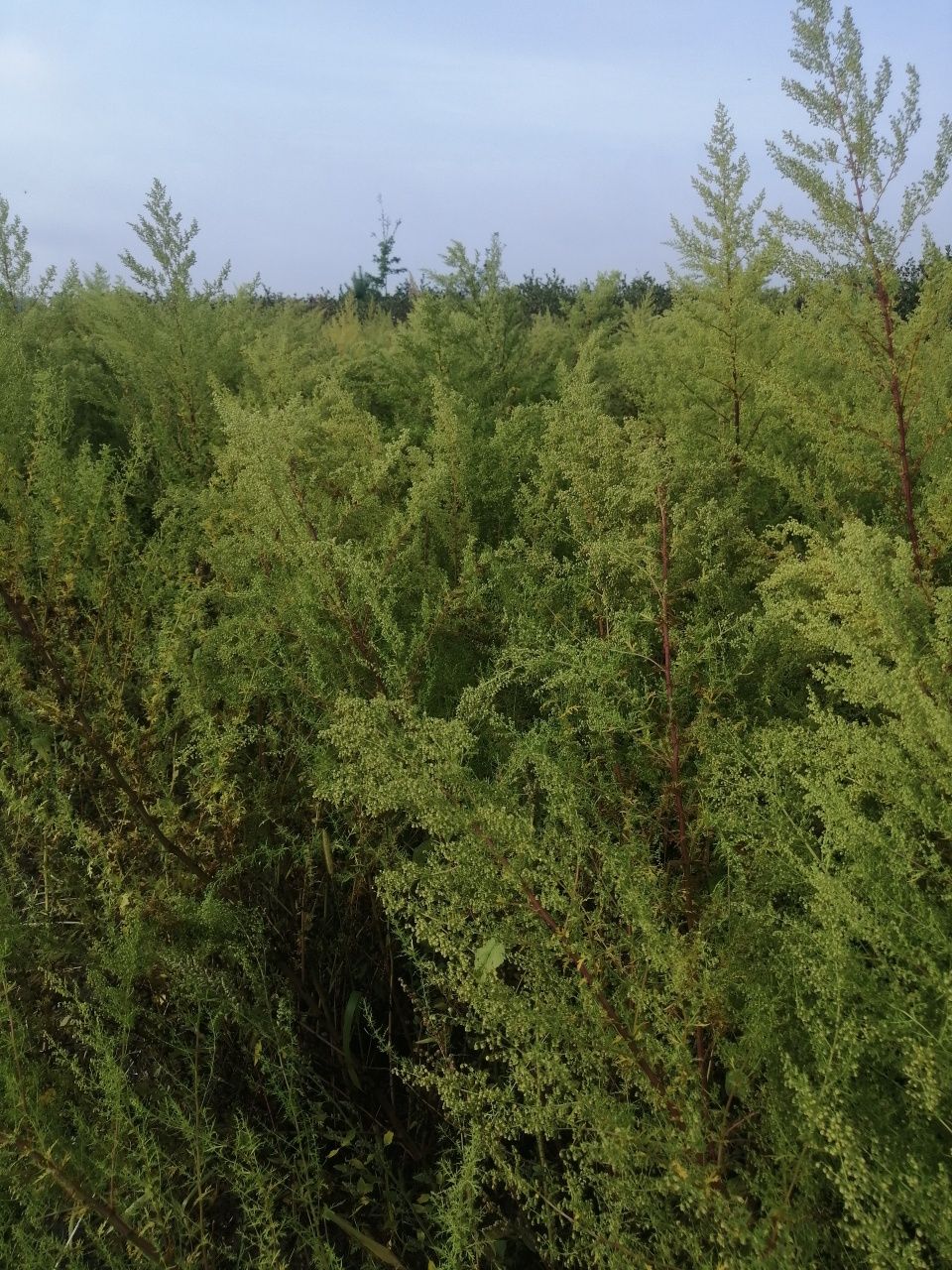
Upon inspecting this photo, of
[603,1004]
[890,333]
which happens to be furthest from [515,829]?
[890,333]

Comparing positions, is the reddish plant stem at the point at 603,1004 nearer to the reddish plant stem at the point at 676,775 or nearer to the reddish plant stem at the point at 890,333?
the reddish plant stem at the point at 676,775

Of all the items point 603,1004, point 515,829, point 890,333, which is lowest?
point 603,1004

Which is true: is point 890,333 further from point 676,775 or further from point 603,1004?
point 603,1004

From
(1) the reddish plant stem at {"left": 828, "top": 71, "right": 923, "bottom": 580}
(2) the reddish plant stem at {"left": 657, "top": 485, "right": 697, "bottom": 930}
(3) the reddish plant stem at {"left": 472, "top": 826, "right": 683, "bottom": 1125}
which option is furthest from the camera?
(1) the reddish plant stem at {"left": 828, "top": 71, "right": 923, "bottom": 580}

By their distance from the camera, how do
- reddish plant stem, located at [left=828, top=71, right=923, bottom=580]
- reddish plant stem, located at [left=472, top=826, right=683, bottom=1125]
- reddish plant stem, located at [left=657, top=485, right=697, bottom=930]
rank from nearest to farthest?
reddish plant stem, located at [left=472, top=826, right=683, bottom=1125] → reddish plant stem, located at [left=657, top=485, right=697, bottom=930] → reddish plant stem, located at [left=828, top=71, right=923, bottom=580]

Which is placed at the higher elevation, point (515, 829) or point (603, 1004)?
point (515, 829)

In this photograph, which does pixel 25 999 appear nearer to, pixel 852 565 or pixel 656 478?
pixel 656 478

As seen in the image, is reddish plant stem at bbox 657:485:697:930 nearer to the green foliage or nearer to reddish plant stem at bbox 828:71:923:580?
the green foliage

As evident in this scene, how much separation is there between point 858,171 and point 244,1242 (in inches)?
114

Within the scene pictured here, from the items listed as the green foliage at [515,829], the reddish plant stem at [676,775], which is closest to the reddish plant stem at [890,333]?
the green foliage at [515,829]

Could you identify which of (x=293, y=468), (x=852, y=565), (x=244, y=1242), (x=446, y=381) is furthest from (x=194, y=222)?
(x=244, y=1242)

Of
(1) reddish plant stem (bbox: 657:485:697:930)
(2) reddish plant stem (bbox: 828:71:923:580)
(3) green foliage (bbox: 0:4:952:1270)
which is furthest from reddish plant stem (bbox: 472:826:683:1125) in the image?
(2) reddish plant stem (bbox: 828:71:923:580)

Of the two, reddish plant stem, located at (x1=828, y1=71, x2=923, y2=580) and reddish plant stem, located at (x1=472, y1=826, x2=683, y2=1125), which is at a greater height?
reddish plant stem, located at (x1=828, y1=71, x2=923, y2=580)

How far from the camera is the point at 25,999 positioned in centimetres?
194
